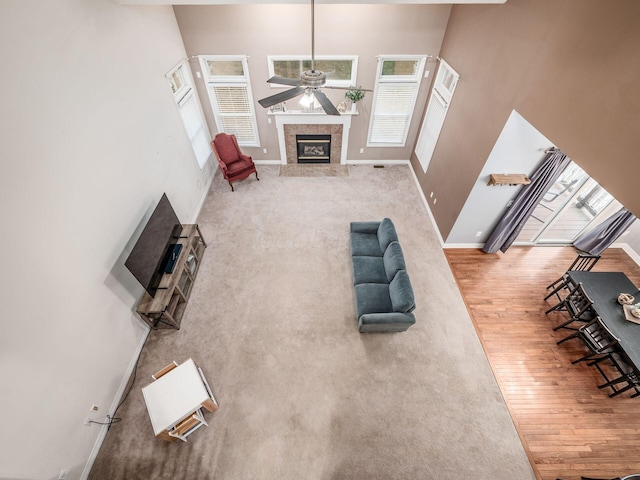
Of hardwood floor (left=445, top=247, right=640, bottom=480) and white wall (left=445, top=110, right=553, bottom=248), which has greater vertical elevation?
white wall (left=445, top=110, right=553, bottom=248)

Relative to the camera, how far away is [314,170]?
24.5 ft

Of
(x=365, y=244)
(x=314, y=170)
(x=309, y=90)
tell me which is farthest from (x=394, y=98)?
(x=309, y=90)

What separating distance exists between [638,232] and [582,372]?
11.0 ft

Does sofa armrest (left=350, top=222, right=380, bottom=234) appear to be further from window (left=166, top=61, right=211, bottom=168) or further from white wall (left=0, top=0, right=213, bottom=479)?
window (left=166, top=61, right=211, bottom=168)

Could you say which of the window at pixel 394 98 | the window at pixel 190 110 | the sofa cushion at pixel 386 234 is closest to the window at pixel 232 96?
the window at pixel 190 110

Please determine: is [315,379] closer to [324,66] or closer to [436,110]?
[436,110]

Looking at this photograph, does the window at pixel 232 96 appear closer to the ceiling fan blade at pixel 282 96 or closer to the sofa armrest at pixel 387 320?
the ceiling fan blade at pixel 282 96

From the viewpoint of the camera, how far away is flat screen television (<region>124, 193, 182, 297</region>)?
3.87 m

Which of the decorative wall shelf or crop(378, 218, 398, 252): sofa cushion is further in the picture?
crop(378, 218, 398, 252): sofa cushion

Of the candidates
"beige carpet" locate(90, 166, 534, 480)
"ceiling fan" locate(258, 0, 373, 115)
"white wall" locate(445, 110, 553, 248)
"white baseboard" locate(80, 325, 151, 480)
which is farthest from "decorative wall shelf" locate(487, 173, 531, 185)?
"white baseboard" locate(80, 325, 151, 480)

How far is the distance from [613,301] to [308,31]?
654 cm

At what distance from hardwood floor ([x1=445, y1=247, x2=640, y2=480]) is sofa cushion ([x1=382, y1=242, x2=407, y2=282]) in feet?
4.62

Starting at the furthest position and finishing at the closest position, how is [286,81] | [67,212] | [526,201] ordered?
[526,201] → [286,81] → [67,212]

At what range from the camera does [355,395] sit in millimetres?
3879
